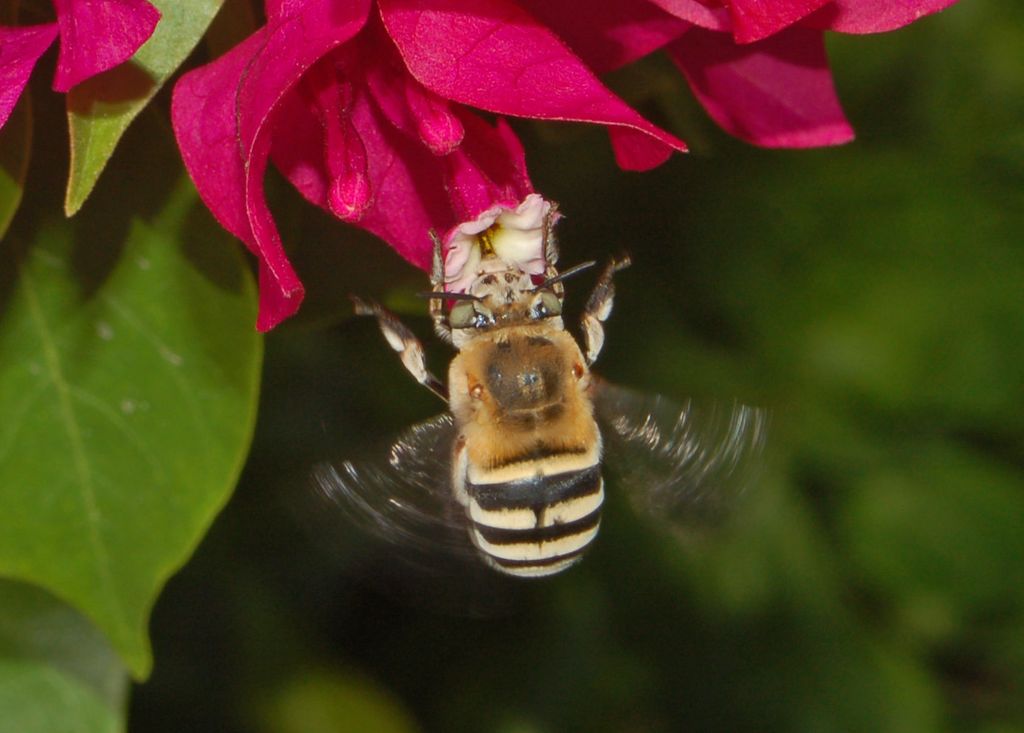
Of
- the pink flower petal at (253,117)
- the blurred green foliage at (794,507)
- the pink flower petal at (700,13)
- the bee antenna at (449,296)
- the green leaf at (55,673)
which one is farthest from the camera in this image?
the blurred green foliage at (794,507)

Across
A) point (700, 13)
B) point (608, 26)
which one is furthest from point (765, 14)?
point (608, 26)

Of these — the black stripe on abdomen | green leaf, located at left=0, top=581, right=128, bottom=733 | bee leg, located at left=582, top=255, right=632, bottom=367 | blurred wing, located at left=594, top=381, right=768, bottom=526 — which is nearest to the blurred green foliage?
green leaf, located at left=0, top=581, right=128, bottom=733

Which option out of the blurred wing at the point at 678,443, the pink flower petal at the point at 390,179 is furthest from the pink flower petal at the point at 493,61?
the blurred wing at the point at 678,443

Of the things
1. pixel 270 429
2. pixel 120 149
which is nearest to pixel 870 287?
pixel 270 429

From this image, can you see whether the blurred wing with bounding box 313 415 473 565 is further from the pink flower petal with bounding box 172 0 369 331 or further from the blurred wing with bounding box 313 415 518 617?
the pink flower petal with bounding box 172 0 369 331

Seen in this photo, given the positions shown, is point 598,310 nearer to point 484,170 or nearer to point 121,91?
point 484,170

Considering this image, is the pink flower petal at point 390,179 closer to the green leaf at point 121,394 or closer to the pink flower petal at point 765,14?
the green leaf at point 121,394
